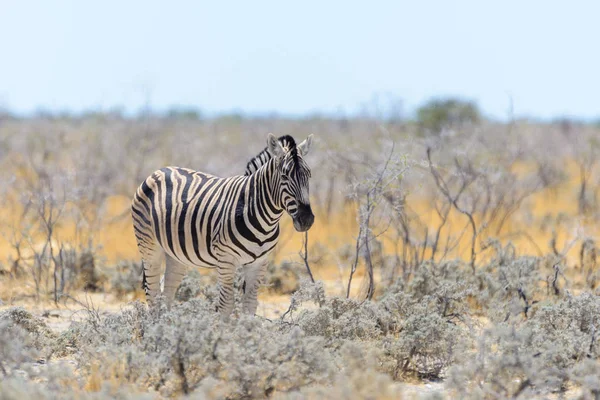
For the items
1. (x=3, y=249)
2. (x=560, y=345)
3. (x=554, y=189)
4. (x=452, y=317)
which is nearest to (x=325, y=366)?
(x=560, y=345)

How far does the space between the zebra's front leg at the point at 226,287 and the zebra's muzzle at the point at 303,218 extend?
3.02 feet

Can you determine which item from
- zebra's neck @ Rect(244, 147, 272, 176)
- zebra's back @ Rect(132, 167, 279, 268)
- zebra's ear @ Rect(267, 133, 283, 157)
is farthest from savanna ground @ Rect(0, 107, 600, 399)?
zebra's ear @ Rect(267, 133, 283, 157)

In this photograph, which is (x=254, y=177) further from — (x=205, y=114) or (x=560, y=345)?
(x=205, y=114)

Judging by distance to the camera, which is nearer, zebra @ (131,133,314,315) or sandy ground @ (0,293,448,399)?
zebra @ (131,133,314,315)

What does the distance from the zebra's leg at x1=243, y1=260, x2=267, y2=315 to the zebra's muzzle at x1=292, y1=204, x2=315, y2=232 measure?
87 cm

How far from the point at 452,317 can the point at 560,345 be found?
158cm

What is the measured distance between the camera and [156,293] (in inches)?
309

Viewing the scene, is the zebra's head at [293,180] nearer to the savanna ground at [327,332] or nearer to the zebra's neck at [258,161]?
the zebra's neck at [258,161]

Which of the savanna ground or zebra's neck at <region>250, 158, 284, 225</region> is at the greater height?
zebra's neck at <region>250, 158, 284, 225</region>

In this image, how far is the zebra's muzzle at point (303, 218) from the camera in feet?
20.4

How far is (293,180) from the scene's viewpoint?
641 cm

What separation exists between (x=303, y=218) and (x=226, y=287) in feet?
3.67

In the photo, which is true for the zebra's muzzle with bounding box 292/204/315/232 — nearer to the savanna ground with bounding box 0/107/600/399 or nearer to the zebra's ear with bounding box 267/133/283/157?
the zebra's ear with bounding box 267/133/283/157

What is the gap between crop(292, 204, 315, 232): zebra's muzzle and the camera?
6.20m
